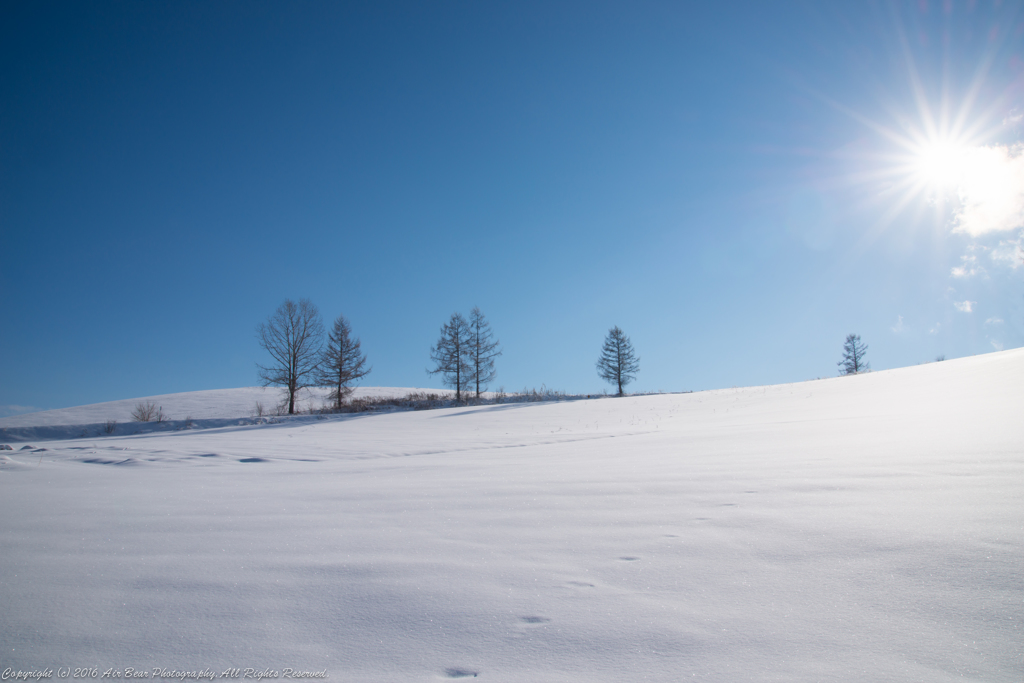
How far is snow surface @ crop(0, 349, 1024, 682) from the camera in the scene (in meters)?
0.94

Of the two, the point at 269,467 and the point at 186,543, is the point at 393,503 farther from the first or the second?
the point at 269,467

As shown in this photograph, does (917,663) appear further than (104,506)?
No

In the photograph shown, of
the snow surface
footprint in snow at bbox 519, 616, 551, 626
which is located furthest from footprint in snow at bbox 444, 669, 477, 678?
footprint in snow at bbox 519, 616, 551, 626

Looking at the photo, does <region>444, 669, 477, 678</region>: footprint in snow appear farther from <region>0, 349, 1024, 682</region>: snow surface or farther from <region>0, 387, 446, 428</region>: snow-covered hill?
<region>0, 387, 446, 428</region>: snow-covered hill

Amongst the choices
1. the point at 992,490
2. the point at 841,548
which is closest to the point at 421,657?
the point at 841,548

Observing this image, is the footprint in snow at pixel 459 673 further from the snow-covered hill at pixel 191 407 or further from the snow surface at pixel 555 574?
the snow-covered hill at pixel 191 407

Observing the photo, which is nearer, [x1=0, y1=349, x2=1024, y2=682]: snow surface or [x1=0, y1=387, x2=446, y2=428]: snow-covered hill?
[x1=0, y1=349, x2=1024, y2=682]: snow surface

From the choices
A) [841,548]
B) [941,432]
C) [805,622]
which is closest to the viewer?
[805,622]

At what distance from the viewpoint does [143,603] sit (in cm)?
122

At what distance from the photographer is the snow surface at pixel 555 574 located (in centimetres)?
94

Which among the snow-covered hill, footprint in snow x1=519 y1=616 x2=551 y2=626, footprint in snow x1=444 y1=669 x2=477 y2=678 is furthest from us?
the snow-covered hill

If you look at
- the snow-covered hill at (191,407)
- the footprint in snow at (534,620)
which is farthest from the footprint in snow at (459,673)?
the snow-covered hill at (191,407)

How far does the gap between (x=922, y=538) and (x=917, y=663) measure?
0.76m

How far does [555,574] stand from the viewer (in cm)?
136
